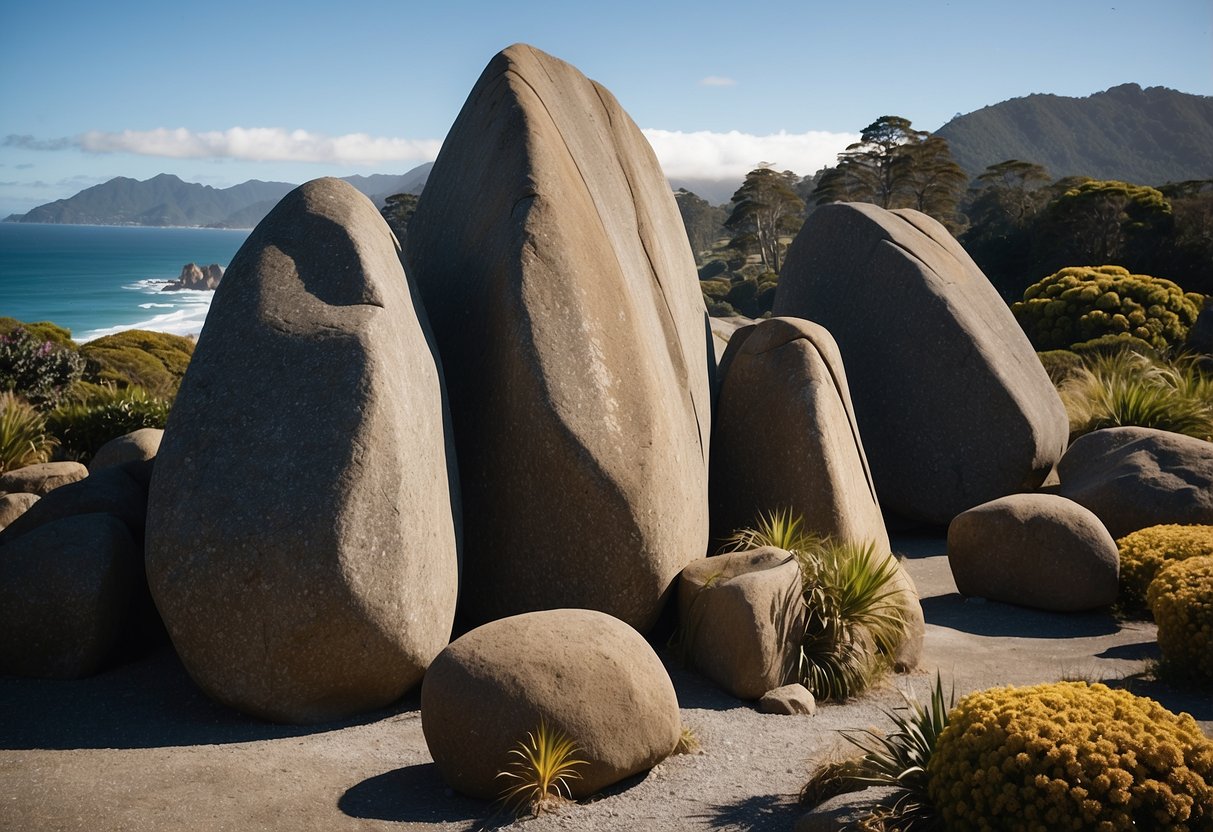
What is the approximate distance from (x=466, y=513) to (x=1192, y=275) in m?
29.5

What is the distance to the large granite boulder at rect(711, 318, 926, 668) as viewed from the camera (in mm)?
9312

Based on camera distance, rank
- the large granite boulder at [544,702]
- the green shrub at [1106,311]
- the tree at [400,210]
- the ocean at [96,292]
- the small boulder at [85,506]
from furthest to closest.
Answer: the ocean at [96,292] < the tree at [400,210] < the green shrub at [1106,311] < the small boulder at [85,506] < the large granite boulder at [544,702]

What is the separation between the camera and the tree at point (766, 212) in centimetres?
6321

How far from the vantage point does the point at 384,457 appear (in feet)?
21.4

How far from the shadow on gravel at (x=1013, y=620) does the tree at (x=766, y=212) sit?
53.7 meters

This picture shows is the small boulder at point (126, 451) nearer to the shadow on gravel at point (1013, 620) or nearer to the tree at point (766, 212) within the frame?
the shadow on gravel at point (1013, 620)

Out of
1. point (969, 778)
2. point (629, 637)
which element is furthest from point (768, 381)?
point (969, 778)

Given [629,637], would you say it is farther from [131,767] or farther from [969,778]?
[131,767]

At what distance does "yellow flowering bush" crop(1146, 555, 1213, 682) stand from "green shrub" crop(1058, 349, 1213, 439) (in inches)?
274

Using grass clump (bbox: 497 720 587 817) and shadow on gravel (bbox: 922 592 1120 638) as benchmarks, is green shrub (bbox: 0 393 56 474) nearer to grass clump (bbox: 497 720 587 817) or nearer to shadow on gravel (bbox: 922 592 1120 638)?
grass clump (bbox: 497 720 587 817)

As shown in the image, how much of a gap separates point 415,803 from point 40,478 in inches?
276

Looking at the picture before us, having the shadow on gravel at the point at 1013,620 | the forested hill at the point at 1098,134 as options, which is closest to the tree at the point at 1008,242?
the shadow on gravel at the point at 1013,620

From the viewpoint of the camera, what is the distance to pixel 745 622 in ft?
23.6

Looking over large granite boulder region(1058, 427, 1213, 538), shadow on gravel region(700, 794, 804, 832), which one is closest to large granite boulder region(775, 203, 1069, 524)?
large granite boulder region(1058, 427, 1213, 538)
